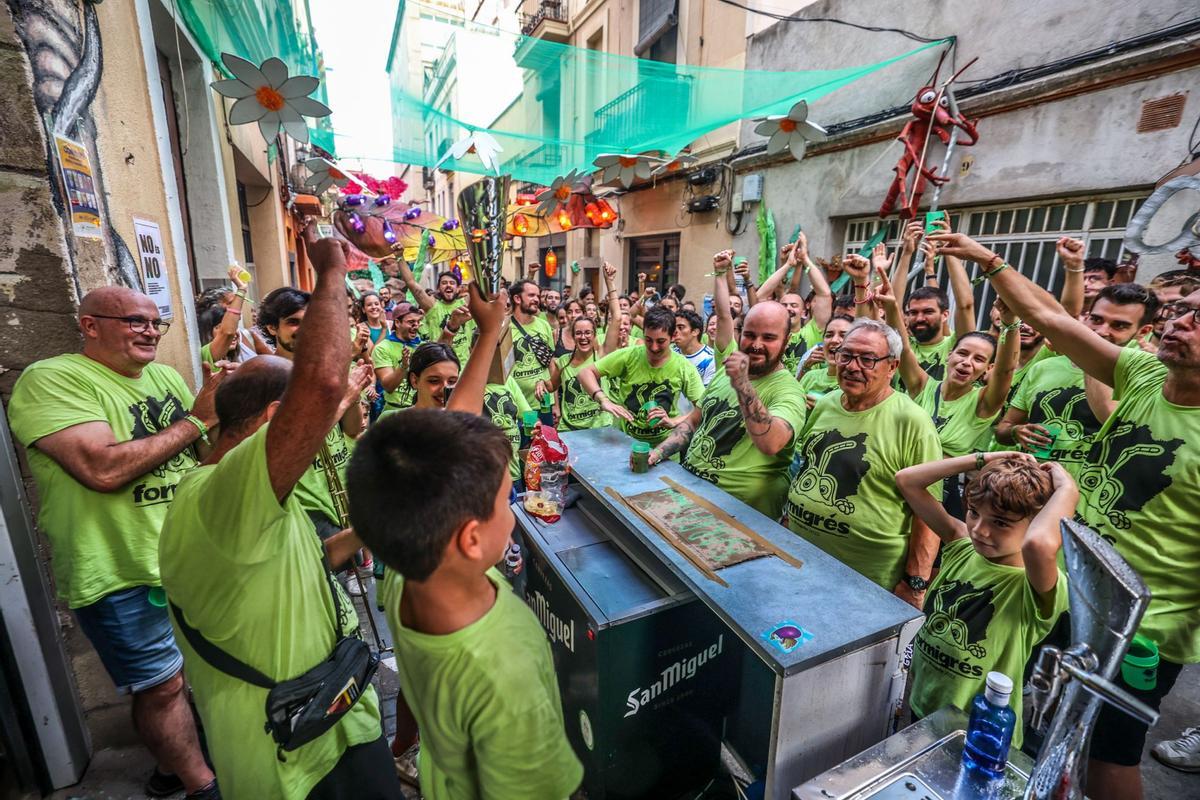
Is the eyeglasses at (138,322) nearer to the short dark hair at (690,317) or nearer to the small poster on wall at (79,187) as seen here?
the small poster on wall at (79,187)

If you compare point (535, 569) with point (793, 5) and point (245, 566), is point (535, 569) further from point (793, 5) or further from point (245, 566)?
point (793, 5)

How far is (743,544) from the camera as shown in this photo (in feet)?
7.33

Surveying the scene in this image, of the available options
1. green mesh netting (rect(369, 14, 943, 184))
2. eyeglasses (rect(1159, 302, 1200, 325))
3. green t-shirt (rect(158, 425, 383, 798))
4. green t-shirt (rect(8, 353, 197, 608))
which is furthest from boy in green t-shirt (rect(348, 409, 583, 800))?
green mesh netting (rect(369, 14, 943, 184))

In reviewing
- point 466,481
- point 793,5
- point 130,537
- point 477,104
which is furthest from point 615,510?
point 793,5

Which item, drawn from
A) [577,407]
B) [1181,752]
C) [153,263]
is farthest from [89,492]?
[1181,752]

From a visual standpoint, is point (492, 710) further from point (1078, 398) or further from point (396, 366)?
point (396, 366)

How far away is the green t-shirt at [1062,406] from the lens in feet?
9.81

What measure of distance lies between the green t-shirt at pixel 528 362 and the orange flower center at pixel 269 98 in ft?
9.34

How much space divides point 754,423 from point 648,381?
153 centimetres

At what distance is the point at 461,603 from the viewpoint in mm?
1268

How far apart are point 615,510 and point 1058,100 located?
7140mm

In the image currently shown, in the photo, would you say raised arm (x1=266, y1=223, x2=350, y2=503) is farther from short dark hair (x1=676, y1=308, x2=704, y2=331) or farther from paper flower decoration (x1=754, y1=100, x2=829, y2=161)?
paper flower decoration (x1=754, y1=100, x2=829, y2=161)

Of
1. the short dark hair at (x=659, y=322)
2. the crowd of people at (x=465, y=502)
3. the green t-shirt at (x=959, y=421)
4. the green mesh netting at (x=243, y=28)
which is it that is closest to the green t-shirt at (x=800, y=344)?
the crowd of people at (x=465, y=502)

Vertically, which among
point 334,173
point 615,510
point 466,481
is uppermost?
point 334,173
